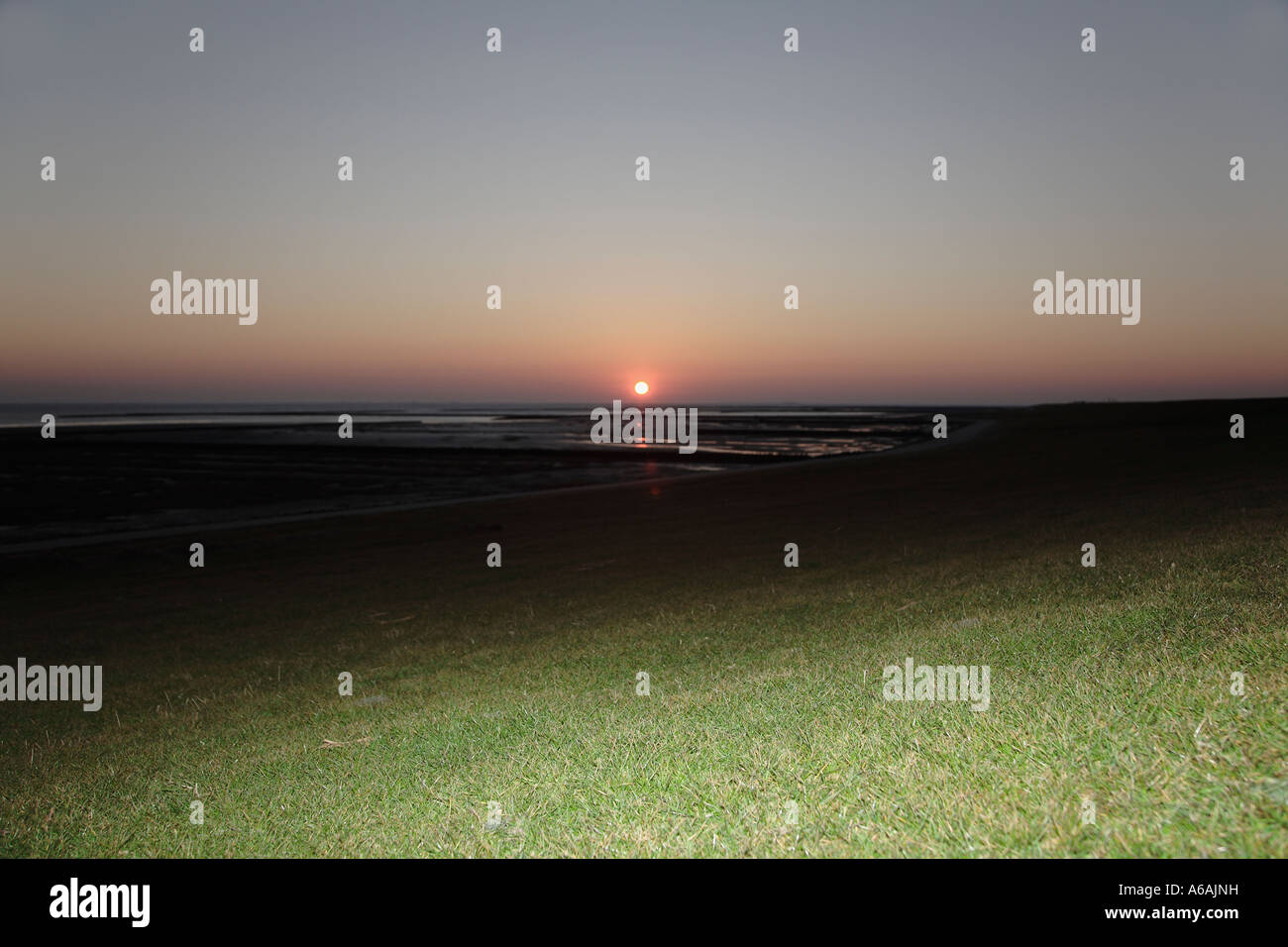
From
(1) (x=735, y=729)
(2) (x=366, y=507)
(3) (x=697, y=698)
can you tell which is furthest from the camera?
(2) (x=366, y=507)

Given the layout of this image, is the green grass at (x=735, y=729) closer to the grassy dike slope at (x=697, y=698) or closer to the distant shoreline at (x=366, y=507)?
the grassy dike slope at (x=697, y=698)

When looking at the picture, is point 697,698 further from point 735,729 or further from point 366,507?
point 366,507

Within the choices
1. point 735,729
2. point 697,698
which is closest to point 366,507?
point 697,698

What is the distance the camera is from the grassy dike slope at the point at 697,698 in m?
4.28

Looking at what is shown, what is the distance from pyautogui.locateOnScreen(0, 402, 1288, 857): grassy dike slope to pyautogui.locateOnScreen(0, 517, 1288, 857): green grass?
0.03 m

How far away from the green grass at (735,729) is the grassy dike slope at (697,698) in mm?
34

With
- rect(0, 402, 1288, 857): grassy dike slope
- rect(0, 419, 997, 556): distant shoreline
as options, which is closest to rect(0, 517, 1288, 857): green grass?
rect(0, 402, 1288, 857): grassy dike slope

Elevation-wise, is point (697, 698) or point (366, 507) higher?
point (366, 507)

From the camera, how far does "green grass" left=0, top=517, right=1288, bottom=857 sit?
4.15m

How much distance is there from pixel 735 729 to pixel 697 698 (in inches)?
51.9

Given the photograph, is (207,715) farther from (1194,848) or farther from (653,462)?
(653,462)

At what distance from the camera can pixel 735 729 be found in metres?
6.17
